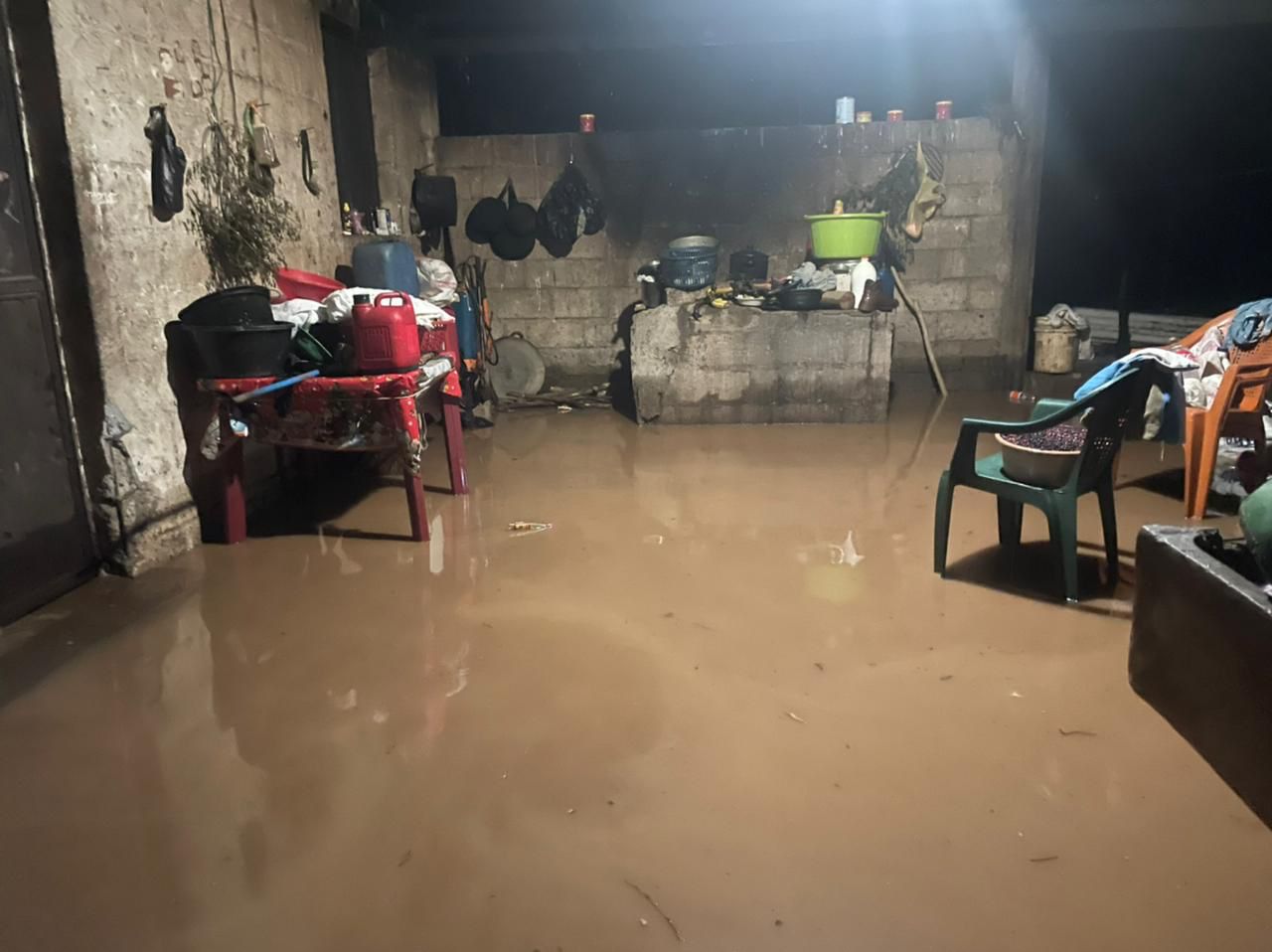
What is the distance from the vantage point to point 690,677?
2.39 meters

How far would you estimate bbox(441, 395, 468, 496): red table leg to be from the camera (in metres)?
3.93

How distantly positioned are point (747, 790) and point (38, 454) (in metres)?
2.52

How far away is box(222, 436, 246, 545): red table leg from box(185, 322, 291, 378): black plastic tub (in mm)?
315

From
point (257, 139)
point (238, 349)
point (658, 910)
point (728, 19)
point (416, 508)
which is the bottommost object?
point (658, 910)

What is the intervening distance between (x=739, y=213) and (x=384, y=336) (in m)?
3.82

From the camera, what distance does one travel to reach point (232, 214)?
3.72m

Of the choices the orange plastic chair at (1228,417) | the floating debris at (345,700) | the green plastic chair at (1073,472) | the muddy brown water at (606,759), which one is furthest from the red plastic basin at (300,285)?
the orange plastic chair at (1228,417)

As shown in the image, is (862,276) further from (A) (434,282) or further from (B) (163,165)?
(B) (163,165)

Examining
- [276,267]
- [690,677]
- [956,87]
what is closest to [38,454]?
[276,267]

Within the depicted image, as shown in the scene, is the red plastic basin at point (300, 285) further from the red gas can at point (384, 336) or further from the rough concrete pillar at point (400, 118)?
the rough concrete pillar at point (400, 118)

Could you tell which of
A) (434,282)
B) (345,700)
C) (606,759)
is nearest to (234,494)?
(345,700)

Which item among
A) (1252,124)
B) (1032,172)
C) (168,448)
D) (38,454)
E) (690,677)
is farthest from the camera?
(1252,124)

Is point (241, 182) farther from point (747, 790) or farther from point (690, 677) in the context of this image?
point (747, 790)

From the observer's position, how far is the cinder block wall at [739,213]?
6.27 metres
